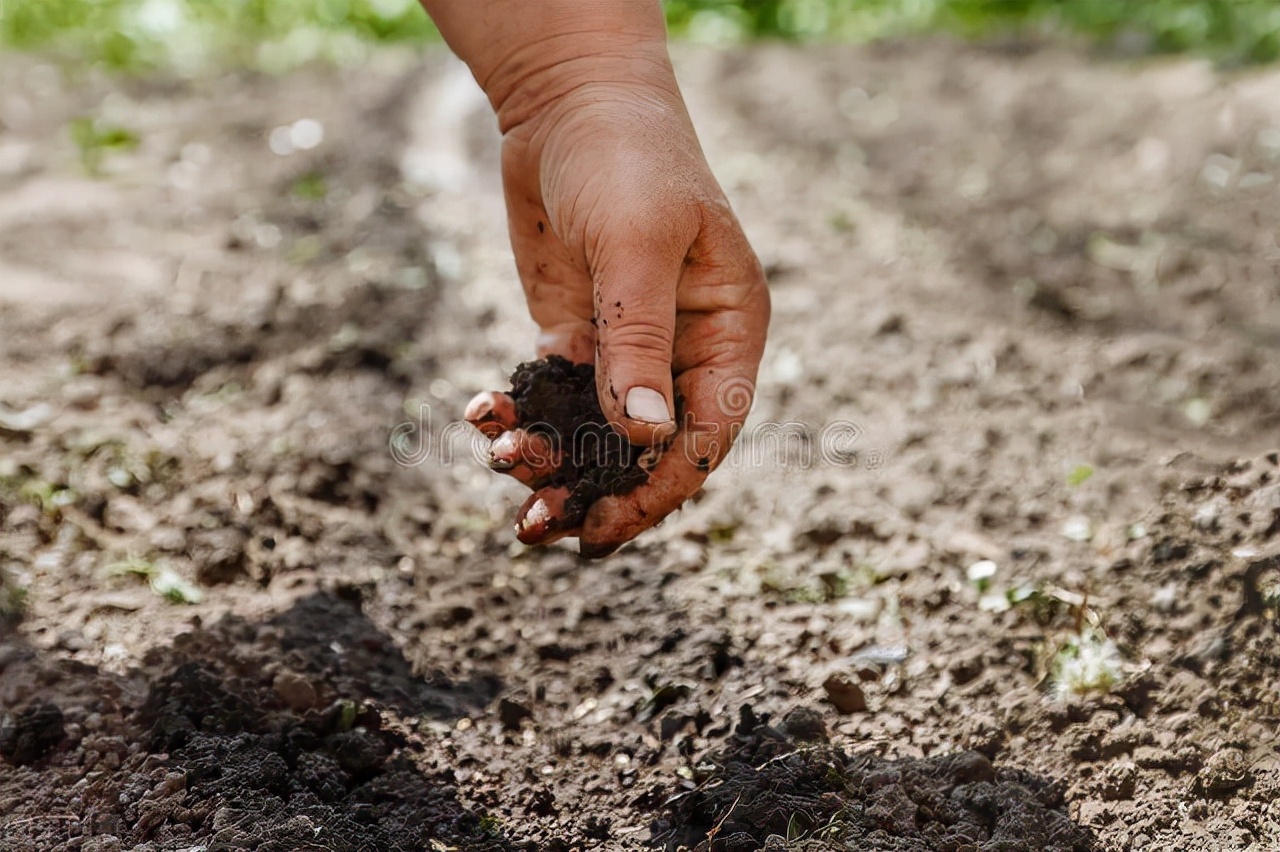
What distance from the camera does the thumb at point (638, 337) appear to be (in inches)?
72.1

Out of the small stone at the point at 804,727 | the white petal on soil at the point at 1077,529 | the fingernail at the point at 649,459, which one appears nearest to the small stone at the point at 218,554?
the fingernail at the point at 649,459

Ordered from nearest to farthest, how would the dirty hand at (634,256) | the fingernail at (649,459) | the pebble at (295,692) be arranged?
1. the dirty hand at (634,256)
2. the fingernail at (649,459)
3. the pebble at (295,692)

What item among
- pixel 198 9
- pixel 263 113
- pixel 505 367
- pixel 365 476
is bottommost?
pixel 365 476

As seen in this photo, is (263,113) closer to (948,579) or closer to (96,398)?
(96,398)

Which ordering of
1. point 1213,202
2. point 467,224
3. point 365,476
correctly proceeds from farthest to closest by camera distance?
point 467,224 → point 1213,202 → point 365,476

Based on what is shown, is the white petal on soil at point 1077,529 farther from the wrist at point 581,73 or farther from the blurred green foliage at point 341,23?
the blurred green foliage at point 341,23

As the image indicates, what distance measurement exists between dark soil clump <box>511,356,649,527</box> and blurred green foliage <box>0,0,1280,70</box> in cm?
469

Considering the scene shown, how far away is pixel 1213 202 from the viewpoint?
3.90m

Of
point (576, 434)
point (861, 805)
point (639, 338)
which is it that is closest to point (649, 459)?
point (576, 434)

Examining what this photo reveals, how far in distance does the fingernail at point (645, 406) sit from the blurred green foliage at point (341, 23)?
4.87m

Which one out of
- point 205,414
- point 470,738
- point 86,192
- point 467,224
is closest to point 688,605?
point 470,738

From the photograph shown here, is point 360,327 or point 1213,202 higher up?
point 1213,202

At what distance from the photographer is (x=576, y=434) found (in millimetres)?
2102

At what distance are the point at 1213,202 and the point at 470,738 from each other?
11.3 feet
